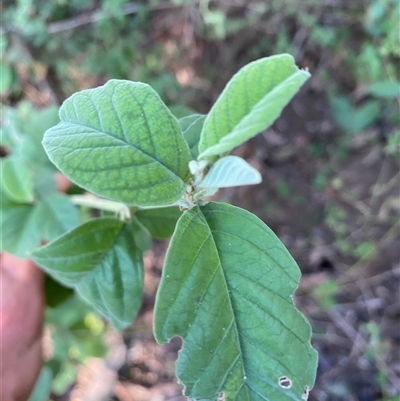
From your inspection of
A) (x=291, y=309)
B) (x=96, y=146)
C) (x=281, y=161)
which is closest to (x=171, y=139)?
(x=96, y=146)

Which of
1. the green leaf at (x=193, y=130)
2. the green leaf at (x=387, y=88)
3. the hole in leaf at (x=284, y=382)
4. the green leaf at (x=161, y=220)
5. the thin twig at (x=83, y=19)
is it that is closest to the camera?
the hole in leaf at (x=284, y=382)

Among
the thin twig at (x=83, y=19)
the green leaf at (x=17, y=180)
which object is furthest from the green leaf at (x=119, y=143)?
the thin twig at (x=83, y=19)

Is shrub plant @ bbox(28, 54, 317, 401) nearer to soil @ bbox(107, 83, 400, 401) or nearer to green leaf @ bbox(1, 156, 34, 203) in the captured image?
green leaf @ bbox(1, 156, 34, 203)

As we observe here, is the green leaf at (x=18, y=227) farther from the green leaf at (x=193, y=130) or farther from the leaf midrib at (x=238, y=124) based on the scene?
the leaf midrib at (x=238, y=124)

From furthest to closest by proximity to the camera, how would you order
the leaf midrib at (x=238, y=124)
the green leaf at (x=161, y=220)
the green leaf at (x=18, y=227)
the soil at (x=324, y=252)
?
the soil at (x=324, y=252) → the green leaf at (x=18, y=227) → the green leaf at (x=161, y=220) → the leaf midrib at (x=238, y=124)

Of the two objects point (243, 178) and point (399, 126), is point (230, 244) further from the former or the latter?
point (399, 126)

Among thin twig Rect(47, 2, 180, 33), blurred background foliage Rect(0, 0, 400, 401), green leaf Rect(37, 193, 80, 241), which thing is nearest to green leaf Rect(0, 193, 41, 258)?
green leaf Rect(37, 193, 80, 241)
